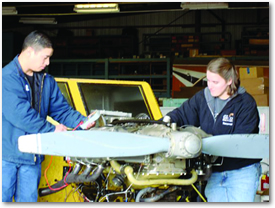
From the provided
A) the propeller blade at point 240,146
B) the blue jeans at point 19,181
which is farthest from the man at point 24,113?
the propeller blade at point 240,146

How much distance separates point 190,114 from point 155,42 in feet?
39.1

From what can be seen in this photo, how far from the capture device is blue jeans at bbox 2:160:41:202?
272 cm

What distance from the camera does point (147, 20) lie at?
55.4 ft

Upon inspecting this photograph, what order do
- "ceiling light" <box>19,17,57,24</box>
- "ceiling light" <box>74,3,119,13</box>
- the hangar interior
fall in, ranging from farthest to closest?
"ceiling light" <box>19,17,57,24</box>, the hangar interior, "ceiling light" <box>74,3,119,13</box>

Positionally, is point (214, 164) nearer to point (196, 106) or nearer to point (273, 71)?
point (196, 106)

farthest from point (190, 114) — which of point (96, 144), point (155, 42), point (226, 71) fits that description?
point (155, 42)

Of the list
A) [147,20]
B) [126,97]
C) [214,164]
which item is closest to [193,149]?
[214,164]

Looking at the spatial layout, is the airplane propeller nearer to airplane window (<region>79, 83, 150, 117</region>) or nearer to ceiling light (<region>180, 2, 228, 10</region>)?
airplane window (<region>79, 83, 150, 117</region>)

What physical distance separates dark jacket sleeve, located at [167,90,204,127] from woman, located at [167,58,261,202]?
0.20 ft

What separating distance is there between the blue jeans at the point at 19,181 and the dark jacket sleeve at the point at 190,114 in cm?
100

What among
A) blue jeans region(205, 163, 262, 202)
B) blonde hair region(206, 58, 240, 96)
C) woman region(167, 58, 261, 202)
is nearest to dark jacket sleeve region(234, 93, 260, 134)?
woman region(167, 58, 261, 202)

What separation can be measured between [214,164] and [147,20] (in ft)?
47.7

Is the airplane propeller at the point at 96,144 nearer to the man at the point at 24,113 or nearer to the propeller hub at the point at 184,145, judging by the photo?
the propeller hub at the point at 184,145

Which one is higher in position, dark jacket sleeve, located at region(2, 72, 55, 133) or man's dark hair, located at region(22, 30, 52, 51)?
man's dark hair, located at region(22, 30, 52, 51)
